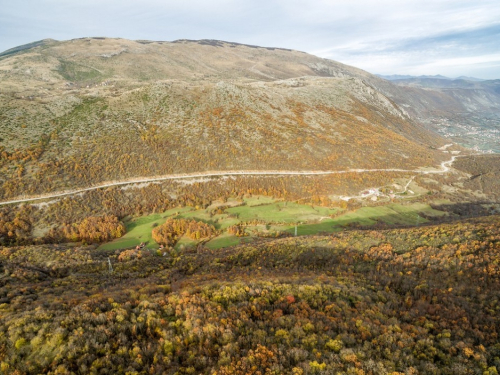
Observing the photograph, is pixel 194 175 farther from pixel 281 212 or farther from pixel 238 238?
pixel 238 238

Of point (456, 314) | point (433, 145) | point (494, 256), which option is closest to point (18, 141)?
point (456, 314)

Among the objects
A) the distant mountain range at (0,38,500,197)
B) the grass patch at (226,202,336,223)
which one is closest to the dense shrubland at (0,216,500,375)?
the grass patch at (226,202,336,223)

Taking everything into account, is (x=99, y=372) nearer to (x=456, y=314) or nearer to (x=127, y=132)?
(x=456, y=314)

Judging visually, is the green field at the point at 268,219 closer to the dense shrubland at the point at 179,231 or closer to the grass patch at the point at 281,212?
the grass patch at the point at 281,212

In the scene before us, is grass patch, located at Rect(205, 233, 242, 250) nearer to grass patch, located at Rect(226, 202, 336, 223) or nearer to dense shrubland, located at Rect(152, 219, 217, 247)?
dense shrubland, located at Rect(152, 219, 217, 247)

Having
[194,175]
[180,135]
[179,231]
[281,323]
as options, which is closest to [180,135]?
[180,135]

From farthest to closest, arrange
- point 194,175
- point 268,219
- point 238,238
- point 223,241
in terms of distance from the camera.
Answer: point 194,175 → point 268,219 → point 238,238 → point 223,241
